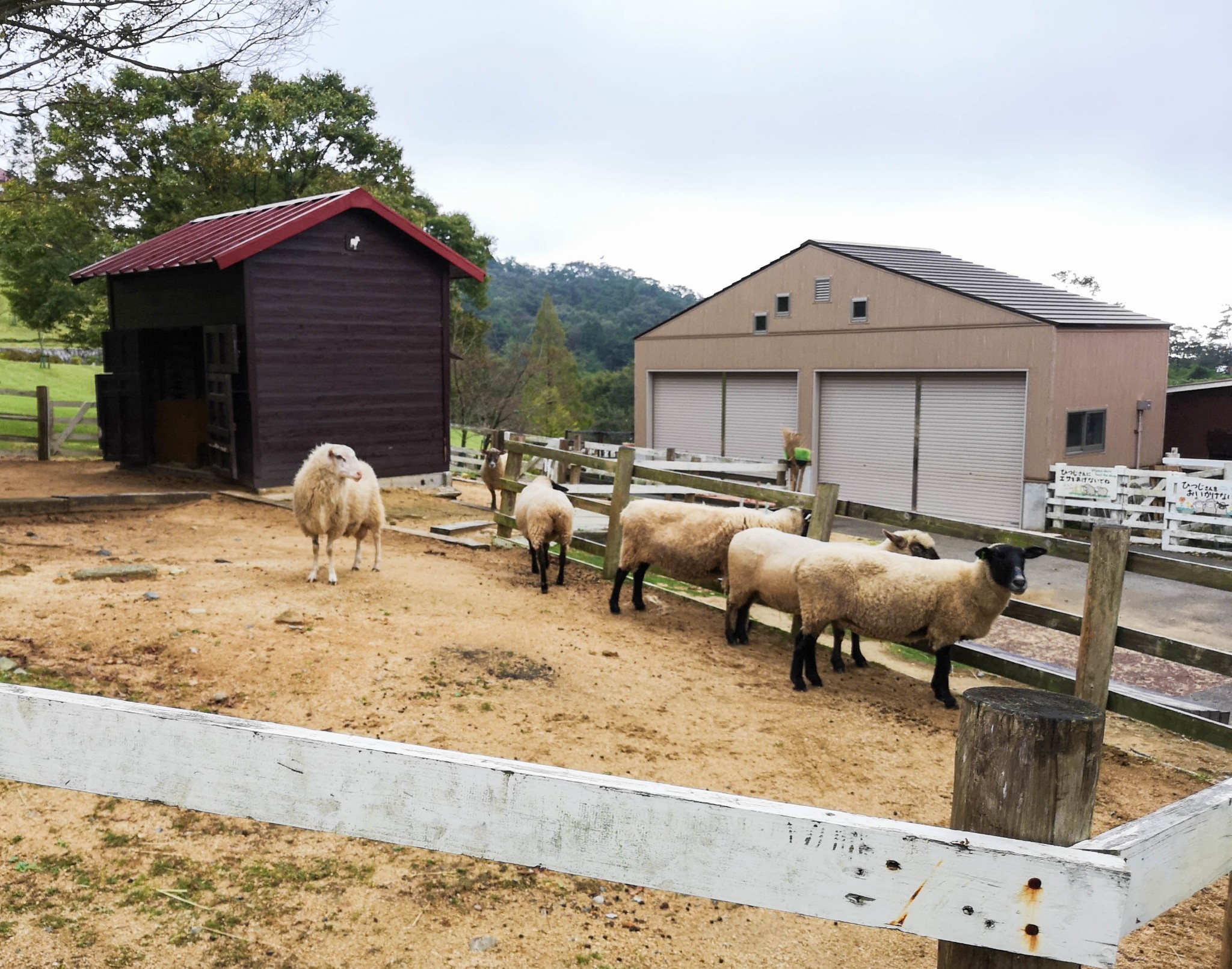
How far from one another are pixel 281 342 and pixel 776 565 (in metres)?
10.8

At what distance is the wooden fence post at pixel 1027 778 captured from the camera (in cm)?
180

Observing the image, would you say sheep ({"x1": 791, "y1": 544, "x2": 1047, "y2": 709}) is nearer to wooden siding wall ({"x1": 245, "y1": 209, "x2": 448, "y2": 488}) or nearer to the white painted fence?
the white painted fence

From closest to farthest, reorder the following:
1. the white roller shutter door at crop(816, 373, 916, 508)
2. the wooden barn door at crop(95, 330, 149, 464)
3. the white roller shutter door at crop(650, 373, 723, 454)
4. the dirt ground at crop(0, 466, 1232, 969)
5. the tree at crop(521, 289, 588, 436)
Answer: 1. the dirt ground at crop(0, 466, 1232, 969)
2. the wooden barn door at crop(95, 330, 149, 464)
3. the white roller shutter door at crop(816, 373, 916, 508)
4. the white roller shutter door at crop(650, 373, 723, 454)
5. the tree at crop(521, 289, 588, 436)

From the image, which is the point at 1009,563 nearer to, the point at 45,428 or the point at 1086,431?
the point at 1086,431

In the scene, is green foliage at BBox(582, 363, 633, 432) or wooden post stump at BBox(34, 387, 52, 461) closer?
wooden post stump at BBox(34, 387, 52, 461)

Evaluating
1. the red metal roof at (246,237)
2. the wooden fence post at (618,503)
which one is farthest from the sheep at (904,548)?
Result: the red metal roof at (246,237)

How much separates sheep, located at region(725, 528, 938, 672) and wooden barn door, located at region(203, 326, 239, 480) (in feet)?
34.2

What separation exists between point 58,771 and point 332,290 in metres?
15.2

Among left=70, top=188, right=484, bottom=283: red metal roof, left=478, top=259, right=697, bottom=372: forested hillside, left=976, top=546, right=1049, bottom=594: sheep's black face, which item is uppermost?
left=478, top=259, right=697, bottom=372: forested hillside

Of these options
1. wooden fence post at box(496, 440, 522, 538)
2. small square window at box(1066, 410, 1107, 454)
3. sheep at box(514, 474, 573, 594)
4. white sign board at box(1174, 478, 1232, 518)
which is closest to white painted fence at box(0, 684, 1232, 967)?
sheep at box(514, 474, 573, 594)

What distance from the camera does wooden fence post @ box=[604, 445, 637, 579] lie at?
9.98m

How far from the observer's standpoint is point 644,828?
1.80 m

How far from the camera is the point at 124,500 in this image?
13.1 m

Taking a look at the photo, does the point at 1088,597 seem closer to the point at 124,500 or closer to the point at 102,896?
the point at 102,896
